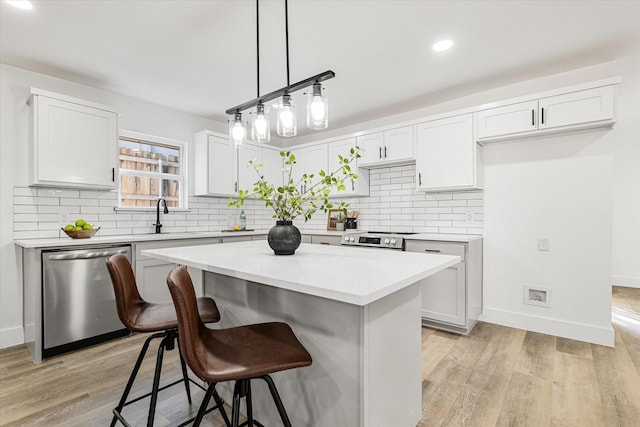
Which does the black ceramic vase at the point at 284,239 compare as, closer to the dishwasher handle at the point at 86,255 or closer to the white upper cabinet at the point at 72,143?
the dishwasher handle at the point at 86,255

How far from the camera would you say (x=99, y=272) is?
9.23 feet

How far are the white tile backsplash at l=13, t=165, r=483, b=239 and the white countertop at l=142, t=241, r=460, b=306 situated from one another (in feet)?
6.56

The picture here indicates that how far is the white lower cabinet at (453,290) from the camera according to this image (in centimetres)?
305

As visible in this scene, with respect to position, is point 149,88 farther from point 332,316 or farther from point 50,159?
point 332,316

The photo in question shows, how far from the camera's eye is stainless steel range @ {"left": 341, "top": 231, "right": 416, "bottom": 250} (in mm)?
3399

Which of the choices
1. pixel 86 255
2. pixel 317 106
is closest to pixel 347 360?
pixel 317 106

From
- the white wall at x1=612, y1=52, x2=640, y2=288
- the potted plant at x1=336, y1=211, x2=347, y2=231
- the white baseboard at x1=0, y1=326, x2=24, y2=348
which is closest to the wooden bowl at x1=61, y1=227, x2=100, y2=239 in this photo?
the white baseboard at x1=0, y1=326, x2=24, y2=348

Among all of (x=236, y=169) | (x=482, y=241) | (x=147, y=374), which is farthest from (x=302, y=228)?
(x=147, y=374)

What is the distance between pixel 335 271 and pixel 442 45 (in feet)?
7.29

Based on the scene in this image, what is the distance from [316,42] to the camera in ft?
8.23

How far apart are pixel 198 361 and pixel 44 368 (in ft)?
7.68

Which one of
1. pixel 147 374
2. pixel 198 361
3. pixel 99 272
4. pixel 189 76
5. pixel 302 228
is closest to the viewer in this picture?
pixel 198 361

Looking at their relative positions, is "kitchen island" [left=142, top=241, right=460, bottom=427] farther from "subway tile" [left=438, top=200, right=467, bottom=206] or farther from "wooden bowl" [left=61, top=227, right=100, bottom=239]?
"subway tile" [left=438, top=200, right=467, bottom=206]

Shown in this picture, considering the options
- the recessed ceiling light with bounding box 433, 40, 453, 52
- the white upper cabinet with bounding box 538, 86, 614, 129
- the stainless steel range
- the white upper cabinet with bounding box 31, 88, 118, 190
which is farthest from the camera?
the stainless steel range
